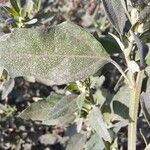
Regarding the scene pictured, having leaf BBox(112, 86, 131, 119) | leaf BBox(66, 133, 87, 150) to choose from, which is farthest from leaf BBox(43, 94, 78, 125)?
leaf BBox(66, 133, 87, 150)

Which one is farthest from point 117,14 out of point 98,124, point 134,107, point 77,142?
point 77,142

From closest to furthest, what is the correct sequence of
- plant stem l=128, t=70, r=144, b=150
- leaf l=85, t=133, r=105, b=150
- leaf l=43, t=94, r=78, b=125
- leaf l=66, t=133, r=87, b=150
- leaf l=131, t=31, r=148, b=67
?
leaf l=131, t=31, r=148, b=67 < plant stem l=128, t=70, r=144, b=150 < leaf l=43, t=94, r=78, b=125 < leaf l=85, t=133, r=105, b=150 < leaf l=66, t=133, r=87, b=150

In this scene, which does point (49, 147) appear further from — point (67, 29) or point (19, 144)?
point (67, 29)

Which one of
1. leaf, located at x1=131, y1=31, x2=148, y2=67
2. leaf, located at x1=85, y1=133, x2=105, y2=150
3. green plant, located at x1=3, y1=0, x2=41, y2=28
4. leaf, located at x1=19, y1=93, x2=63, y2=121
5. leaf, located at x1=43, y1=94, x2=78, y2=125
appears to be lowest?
leaf, located at x1=85, y1=133, x2=105, y2=150

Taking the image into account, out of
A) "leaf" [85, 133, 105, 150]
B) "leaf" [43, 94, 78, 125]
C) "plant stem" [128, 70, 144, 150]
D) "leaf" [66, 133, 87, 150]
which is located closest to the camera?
"plant stem" [128, 70, 144, 150]

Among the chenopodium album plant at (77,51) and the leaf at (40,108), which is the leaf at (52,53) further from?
the leaf at (40,108)

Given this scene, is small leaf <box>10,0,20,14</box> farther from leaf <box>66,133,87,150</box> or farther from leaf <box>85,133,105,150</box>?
leaf <box>66,133,87,150</box>

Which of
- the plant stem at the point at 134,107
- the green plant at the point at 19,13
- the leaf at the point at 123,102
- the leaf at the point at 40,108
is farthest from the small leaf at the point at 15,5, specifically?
the plant stem at the point at 134,107
